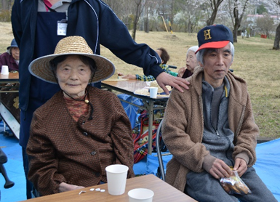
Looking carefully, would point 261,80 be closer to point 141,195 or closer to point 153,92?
point 153,92

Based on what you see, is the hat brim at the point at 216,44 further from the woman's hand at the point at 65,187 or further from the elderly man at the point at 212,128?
the woman's hand at the point at 65,187

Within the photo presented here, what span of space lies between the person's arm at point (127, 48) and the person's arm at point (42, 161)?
2.46ft

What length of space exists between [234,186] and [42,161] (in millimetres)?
1139

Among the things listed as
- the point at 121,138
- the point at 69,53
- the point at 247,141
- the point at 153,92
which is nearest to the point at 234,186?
the point at 247,141

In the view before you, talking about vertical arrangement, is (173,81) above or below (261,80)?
above

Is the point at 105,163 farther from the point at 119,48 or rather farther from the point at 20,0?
the point at 20,0

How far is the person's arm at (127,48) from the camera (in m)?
2.14

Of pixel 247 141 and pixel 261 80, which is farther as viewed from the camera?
pixel 261 80

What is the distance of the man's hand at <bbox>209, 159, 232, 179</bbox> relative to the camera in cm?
202

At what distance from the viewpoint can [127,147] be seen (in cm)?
192

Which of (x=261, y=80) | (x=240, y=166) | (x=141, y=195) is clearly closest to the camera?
(x=141, y=195)

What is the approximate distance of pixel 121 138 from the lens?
6.32 feet

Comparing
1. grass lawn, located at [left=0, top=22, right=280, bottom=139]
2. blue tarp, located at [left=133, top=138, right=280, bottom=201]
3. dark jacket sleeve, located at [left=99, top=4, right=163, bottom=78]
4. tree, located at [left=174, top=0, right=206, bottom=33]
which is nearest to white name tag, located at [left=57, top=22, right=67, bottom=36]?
dark jacket sleeve, located at [left=99, top=4, right=163, bottom=78]

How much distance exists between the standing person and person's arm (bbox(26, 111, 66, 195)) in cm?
34
